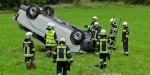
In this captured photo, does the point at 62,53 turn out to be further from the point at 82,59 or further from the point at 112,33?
the point at 112,33

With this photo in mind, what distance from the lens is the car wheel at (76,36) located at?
1491 centimetres

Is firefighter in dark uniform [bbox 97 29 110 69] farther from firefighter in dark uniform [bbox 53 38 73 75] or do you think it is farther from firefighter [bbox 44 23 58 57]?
firefighter in dark uniform [bbox 53 38 73 75]

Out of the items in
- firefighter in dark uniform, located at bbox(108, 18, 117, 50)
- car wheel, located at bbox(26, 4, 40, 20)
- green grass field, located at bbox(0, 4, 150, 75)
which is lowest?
green grass field, located at bbox(0, 4, 150, 75)

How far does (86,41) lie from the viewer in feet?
50.7

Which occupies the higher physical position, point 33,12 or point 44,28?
point 33,12

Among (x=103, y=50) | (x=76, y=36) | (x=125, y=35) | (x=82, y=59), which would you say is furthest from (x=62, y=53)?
(x=125, y=35)

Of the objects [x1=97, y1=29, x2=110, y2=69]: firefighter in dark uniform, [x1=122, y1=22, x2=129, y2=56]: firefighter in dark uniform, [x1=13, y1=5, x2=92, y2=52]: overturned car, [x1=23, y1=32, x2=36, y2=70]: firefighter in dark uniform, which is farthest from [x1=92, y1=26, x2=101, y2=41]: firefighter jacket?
[x1=23, y1=32, x2=36, y2=70]: firefighter in dark uniform

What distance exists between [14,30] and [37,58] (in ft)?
32.2

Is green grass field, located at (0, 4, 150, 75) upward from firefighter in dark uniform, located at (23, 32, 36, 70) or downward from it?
downward

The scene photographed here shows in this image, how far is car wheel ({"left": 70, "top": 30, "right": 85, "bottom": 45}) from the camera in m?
14.9

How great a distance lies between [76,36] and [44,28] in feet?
5.17

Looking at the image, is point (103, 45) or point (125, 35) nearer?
point (103, 45)

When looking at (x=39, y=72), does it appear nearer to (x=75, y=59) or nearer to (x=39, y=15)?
(x=75, y=59)

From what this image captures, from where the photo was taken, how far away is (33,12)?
15.5 meters
